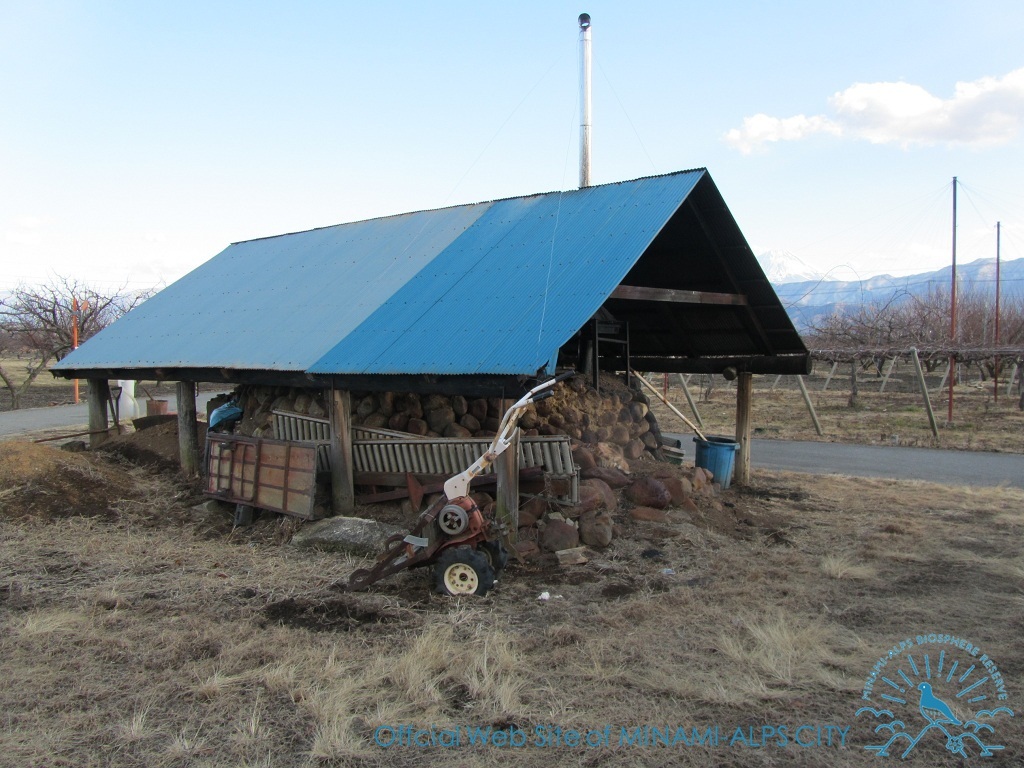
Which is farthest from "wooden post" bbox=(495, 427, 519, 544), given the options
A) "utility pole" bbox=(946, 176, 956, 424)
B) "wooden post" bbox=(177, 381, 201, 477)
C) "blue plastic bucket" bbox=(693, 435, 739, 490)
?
"utility pole" bbox=(946, 176, 956, 424)

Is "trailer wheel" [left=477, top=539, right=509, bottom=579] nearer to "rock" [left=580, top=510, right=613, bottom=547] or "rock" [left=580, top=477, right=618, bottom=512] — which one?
"rock" [left=580, top=510, right=613, bottom=547]

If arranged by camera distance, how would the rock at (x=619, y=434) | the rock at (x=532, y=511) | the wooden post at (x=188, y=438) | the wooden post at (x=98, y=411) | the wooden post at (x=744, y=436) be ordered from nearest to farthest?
the rock at (x=532, y=511) → the rock at (x=619, y=434) → the wooden post at (x=188, y=438) → the wooden post at (x=744, y=436) → the wooden post at (x=98, y=411)

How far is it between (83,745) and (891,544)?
8.29 m

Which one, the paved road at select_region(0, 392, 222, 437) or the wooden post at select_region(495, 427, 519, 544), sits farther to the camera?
the paved road at select_region(0, 392, 222, 437)

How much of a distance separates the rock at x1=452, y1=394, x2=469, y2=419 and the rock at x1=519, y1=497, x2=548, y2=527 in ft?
5.88

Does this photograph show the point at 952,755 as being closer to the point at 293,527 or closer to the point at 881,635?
the point at 881,635

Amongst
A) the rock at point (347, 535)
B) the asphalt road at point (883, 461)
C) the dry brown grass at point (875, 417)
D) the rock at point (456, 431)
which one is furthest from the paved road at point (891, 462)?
the rock at point (347, 535)

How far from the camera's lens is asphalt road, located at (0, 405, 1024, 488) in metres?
14.5

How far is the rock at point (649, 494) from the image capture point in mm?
9586

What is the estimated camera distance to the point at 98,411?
49.6 feet

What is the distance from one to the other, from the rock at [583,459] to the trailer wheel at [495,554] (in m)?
2.66

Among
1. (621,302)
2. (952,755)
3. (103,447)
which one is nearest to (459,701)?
(952,755)

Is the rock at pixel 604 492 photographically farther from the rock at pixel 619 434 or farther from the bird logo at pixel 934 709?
the bird logo at pixel 934 709

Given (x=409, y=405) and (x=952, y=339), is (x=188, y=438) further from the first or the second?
(x=952, y=339)
